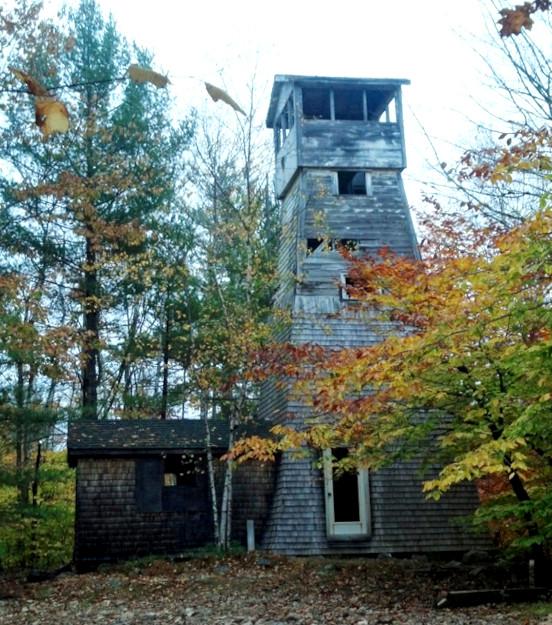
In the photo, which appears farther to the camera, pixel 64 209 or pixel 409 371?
pixel 64 209

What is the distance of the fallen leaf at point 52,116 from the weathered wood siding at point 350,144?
15.5 meters

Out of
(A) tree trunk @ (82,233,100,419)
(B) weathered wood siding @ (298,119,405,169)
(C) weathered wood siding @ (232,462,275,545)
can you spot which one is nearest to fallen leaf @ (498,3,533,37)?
(C) weathered wood siding @ (232,462,275,545)

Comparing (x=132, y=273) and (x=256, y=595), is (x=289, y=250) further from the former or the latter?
(x=256, y=595)

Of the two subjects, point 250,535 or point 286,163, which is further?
point 286,163

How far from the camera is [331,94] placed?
1823cm

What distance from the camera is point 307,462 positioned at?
609 inches

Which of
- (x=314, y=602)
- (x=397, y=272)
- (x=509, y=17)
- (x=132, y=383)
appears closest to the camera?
(x=509, y=17)

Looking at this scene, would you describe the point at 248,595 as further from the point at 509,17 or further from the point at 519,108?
the point at 509,17

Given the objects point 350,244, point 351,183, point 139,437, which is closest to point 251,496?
point 139,437

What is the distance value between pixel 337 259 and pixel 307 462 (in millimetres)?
4341

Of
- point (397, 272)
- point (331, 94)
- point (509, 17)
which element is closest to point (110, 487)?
point (397, 272)

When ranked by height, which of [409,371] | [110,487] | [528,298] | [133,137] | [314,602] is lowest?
[314,602]

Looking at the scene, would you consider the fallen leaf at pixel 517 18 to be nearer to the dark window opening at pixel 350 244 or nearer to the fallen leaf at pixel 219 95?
the fallen leaf at pixel 219 95

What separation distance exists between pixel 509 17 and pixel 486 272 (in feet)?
19.9
